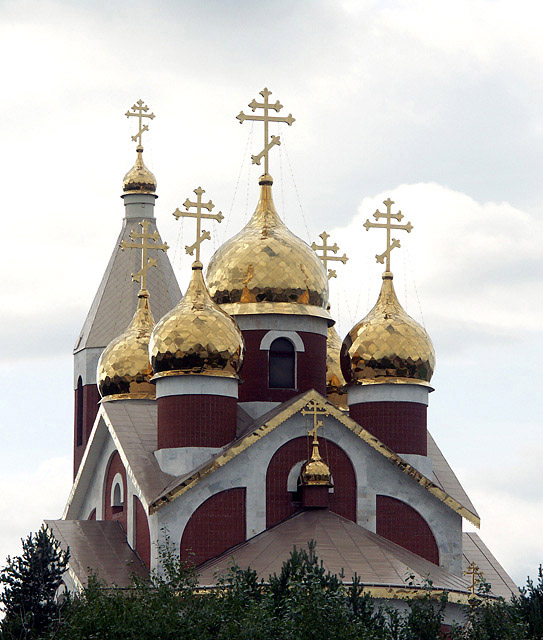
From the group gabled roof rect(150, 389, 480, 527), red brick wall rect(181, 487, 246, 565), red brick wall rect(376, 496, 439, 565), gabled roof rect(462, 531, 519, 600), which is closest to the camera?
gabled roof rect(150, 389, 480, 527)

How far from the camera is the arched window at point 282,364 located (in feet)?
97.8

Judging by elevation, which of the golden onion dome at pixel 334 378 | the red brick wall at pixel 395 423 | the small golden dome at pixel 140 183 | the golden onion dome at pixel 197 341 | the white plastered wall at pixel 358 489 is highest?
the small golden dome at pixel 140 183

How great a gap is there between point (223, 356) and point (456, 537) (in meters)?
4.21

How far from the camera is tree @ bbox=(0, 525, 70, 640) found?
22766mm

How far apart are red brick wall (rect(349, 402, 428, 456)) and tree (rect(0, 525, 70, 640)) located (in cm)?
664

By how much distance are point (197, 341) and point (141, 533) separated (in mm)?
2791

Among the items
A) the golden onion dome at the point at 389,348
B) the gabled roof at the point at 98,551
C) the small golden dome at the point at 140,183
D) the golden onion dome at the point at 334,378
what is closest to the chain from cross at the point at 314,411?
the golden onion dome at the point at 389,348

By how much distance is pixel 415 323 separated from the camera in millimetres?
29609

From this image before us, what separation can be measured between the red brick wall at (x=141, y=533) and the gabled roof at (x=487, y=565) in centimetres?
529

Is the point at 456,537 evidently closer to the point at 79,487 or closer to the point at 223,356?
the point at 223,356

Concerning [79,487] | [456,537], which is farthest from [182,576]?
[79,487]

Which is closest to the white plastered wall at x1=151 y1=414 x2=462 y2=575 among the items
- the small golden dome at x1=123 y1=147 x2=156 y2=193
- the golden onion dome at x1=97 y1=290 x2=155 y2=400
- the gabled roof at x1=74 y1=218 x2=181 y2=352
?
the golden onion dome at x1=97 y1=290 x2=155 y2=400

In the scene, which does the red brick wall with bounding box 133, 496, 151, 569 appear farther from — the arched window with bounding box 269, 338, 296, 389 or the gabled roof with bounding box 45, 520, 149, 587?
the arched window with bounding box 269, 338, 296, 389

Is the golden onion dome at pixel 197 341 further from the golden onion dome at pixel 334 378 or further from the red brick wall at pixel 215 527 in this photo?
the golden onion dome at pixel 334 378
